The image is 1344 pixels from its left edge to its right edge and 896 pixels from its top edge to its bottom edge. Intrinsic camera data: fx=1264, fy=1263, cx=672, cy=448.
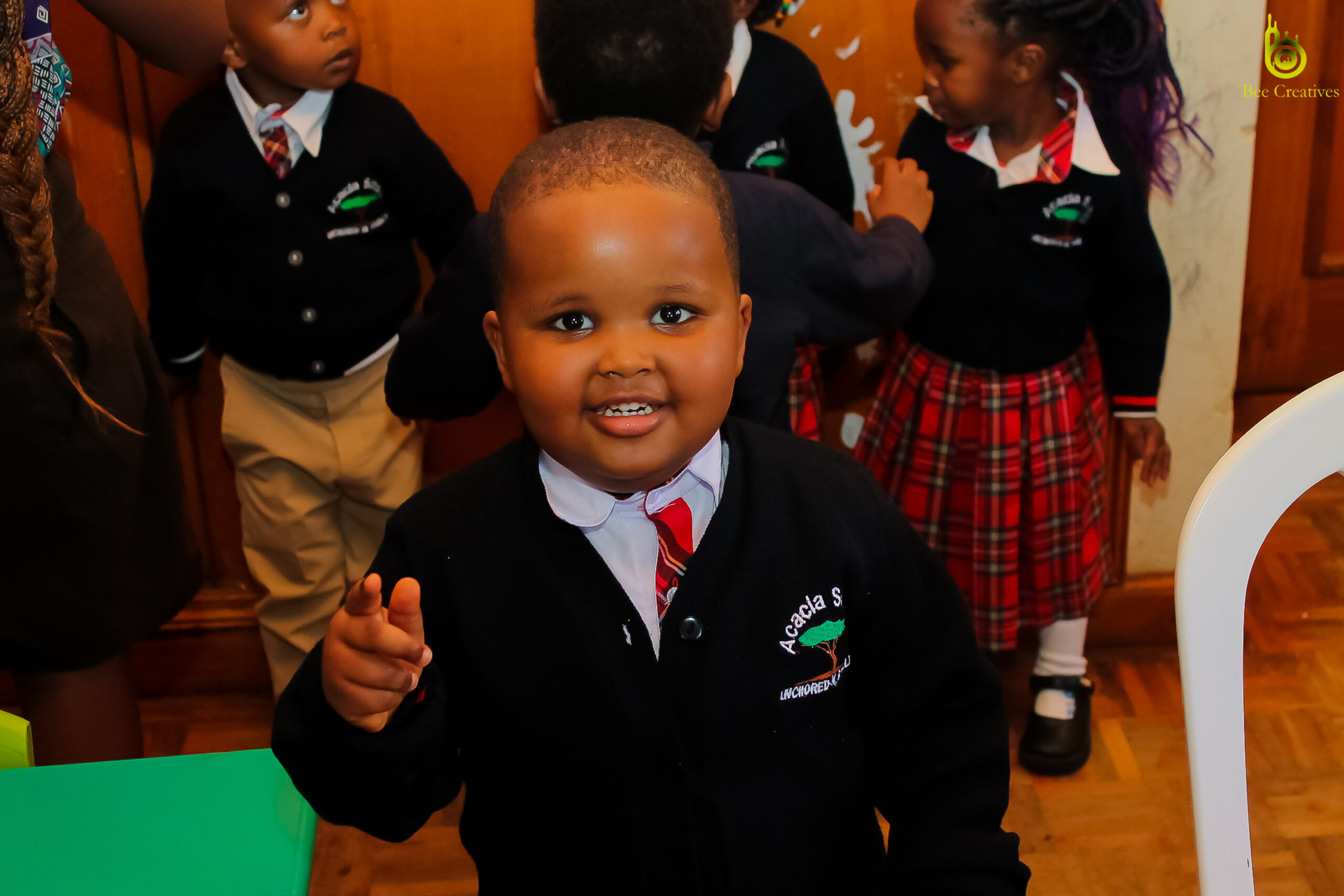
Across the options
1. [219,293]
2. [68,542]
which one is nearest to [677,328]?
[68,542]

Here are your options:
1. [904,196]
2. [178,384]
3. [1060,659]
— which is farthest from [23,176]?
[1060,659]

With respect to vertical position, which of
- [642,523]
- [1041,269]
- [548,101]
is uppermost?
[548,101]

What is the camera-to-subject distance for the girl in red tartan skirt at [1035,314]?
5.56 feet

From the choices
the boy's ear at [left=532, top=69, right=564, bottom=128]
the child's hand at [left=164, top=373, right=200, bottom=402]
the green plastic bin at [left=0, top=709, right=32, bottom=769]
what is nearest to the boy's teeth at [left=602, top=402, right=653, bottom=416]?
the green plastic bin at [left=0, top=709, right=32, bottom=769]

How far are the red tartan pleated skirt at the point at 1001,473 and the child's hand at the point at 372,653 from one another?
1.19 metres

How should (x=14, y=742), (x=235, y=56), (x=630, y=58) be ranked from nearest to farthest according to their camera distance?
(x=14, y=742)
(x=630, y=58)
(x=235, y=56)

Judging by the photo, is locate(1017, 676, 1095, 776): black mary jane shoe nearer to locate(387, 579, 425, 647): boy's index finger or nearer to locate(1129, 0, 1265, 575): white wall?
locate(1129, 0, 1265, 575): white wall

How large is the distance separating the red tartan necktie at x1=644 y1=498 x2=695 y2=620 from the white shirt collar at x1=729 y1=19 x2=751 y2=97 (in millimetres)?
993

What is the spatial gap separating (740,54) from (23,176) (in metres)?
0.98

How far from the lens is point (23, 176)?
3.60ft

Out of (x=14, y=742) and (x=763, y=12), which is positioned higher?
(x=763, y=12)

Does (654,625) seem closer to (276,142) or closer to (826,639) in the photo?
(826,639)

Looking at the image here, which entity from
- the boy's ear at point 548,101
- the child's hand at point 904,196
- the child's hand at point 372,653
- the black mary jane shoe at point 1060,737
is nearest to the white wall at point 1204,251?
the black mary jane shoe at point 1060,737

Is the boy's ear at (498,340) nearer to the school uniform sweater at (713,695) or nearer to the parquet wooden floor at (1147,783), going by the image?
the school uniform sweater at (713,695)
